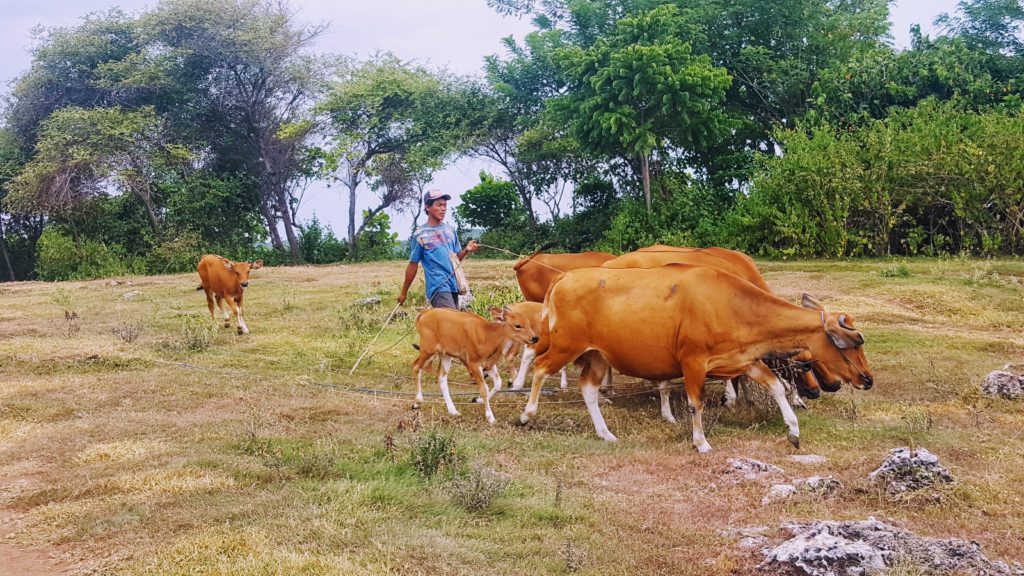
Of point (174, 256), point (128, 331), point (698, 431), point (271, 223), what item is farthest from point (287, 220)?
point (698, 431)

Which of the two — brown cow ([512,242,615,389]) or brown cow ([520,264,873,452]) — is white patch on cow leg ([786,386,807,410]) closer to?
brown cow ([520,264,873,452])

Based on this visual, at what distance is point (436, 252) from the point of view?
10.4 m

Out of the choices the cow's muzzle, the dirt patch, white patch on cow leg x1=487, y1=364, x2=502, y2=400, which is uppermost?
white patch on cow leg x1=487, y1=364, x2=502, y2=400

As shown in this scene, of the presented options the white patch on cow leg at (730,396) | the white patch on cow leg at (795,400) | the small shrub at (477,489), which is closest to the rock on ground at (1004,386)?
the white patch on cow leg at (795,400)

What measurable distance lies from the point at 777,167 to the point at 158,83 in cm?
2567

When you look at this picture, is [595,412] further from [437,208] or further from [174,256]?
[174,256]

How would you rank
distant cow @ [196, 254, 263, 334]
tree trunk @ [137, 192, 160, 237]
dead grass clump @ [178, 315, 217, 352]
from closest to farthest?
dead grass clump @ [178, 315, 217, 352] < distant cow @ [196, 254, 263, 334] < tree trunk @ [137, 192, 160, 237]

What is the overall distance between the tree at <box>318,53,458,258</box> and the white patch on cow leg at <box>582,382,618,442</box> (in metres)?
29.0

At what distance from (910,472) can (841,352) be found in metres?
1.93

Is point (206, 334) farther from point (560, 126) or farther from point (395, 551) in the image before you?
point (560, 126)

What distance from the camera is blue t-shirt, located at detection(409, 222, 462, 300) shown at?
10.4 meters

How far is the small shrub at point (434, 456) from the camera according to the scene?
702cm

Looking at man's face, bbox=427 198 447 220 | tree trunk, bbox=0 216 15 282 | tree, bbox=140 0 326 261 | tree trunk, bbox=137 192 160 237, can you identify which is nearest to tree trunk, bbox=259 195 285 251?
tree, bbox=140 0 326 261

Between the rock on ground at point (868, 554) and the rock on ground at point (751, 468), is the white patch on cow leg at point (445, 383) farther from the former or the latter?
the rock on ground at point (868, 554)
